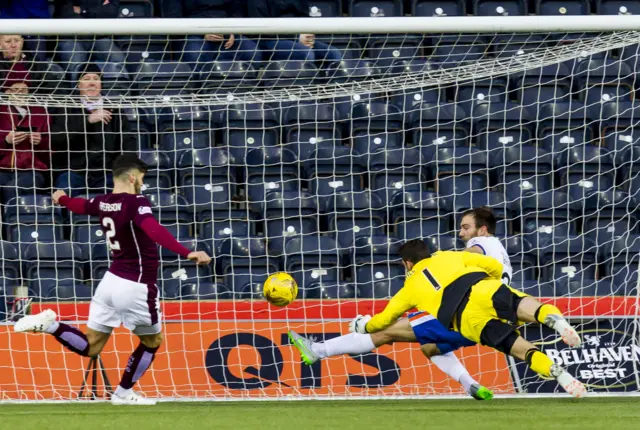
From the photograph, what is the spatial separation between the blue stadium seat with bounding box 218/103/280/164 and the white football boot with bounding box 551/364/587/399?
397 centimetres

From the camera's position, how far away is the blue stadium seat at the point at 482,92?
1093 cm

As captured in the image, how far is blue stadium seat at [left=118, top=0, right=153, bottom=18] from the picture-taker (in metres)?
11.9

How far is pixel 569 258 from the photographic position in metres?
9.89

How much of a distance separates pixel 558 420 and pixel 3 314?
4769mm

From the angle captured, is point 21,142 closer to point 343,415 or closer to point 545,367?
point 343,415

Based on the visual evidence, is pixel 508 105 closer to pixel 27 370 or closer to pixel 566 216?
pixel 566 216

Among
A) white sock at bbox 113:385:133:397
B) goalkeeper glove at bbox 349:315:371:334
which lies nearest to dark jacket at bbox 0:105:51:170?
white sock at bbox 113:385:133:397

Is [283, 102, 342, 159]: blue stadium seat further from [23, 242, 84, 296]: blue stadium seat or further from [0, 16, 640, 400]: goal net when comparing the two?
[23, 242, 84, 296]: blue stadium seat

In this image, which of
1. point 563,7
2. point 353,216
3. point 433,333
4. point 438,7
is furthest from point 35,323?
point 563,7

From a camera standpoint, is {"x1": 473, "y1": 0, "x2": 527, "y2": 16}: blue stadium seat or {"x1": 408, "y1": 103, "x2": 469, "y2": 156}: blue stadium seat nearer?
{"x1": 408, "y1": 103, "x2": 469, "y2": 156}: blue stadium seat

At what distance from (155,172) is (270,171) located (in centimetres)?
105

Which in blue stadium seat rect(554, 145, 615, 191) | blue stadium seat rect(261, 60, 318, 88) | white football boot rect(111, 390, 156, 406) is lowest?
white football boot rect(111, 390, 156, 406)

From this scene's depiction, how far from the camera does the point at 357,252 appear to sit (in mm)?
9953

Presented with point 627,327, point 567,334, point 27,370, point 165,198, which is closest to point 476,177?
point 627,327
